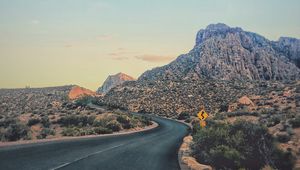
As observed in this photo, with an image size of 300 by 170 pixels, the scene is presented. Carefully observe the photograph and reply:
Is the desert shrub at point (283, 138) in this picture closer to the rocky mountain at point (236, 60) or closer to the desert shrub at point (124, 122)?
the desert shrub at point (124, 122)

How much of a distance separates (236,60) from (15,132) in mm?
111115

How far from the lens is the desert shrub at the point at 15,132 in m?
32.7

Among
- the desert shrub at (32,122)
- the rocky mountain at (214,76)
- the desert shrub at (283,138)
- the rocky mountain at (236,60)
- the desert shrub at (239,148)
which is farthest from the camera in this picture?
the rocky mountain at (236,60)

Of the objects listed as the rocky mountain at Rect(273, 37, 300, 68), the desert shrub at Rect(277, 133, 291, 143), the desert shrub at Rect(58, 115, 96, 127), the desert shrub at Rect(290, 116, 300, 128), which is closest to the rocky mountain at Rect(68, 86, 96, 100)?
the rocky mountain at Rect(273, 37, 300, 68)

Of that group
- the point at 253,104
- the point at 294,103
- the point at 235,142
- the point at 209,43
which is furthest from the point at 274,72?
the point at 235,142

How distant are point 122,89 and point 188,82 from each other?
78.7 ft

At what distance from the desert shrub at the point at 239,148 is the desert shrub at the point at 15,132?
55.8 ft

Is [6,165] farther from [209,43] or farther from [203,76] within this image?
[209,43]

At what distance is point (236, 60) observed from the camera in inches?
5359

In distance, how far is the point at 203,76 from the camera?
125562mm

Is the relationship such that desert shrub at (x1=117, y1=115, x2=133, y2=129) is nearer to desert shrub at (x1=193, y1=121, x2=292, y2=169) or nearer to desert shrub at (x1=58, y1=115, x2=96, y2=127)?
desert shrub at (x1=58, y1=115, x2=96, y2=127)

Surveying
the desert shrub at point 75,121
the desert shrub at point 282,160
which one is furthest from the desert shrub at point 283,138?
the desert shrub at point 75,121

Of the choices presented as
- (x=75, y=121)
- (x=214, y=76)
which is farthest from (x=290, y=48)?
(x=75, y=121)

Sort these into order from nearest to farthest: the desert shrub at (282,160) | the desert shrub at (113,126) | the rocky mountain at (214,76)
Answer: the desert shrub at (282,160)
the desert shrub at (113,126)
the rocky mountain at (214,76)
